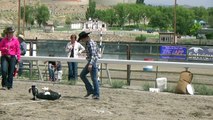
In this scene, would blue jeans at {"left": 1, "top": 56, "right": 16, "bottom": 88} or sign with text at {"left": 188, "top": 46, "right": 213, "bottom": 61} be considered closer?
blue jeans at {"left": 1, "top": 56, "right": 16, "bottom": 88}

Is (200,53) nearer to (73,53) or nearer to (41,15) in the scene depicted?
(73,53)

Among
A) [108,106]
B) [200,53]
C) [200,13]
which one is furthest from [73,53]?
[200,13]

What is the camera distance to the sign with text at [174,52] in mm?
22669

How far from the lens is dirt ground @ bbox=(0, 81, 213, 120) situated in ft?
32.1

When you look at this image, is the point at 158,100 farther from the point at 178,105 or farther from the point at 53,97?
the point at 53,97

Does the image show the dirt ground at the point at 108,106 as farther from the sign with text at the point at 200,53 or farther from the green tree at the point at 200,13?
the green tree at the point at 200,13

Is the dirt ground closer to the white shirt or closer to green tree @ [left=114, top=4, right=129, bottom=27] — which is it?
the white shirt

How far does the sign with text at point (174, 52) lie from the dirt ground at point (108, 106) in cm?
827

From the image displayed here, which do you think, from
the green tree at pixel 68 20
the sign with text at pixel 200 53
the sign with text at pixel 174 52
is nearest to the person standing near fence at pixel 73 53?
the sign with text at pixel 174 52

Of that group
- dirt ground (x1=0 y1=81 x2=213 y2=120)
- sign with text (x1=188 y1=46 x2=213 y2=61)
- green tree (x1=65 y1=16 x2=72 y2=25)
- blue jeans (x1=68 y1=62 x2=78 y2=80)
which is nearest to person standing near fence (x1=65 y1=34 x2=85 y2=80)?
blue jeans (x1=68 y1=62 x2=78 y2=80)

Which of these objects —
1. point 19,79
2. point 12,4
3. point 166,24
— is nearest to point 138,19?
point 166,24

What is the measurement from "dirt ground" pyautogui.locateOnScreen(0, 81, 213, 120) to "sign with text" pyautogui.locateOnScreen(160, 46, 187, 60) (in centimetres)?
827

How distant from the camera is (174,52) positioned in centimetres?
2466

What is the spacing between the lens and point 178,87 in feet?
48.9
